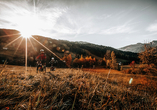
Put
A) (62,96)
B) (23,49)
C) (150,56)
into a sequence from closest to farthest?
(62,96) → (150,56) → (23,49)

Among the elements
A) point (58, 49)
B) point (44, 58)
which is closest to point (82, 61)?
point (58, 49)

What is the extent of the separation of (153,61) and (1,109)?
41.7m

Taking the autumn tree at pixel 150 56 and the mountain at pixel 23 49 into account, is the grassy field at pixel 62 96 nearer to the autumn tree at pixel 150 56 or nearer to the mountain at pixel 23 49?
the autumn tree at pixel 150 56

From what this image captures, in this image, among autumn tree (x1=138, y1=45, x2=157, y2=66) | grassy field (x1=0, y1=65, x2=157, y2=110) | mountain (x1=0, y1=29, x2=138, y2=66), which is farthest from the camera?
mountain (x1=0, y1=29, x2=138, y2=66)

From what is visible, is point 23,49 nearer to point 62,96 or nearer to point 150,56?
point 62,96

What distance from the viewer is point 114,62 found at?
176 feet

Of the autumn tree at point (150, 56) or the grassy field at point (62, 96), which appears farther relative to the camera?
the autumn tree at point (150, 56)

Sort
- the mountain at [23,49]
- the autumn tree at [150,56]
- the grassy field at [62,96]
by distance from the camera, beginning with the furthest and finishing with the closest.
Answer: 1. the mountain at [23,49]
2. the autumn tree at [150,56]
3. the grassy field at [62,96]

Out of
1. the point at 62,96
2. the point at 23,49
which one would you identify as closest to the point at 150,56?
the point at 62,96

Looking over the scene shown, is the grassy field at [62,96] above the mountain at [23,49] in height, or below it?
below

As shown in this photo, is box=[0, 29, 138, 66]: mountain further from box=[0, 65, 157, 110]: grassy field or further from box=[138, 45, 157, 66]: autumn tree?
box=[138, 45, 157, 66]: autumn tree

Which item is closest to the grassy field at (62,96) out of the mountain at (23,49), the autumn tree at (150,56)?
the autumn tree at (150,56)

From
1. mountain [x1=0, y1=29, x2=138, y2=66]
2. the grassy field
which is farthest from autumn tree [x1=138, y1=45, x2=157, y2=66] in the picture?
mountain [x1=0, y1=29, x2=138, y2=66]

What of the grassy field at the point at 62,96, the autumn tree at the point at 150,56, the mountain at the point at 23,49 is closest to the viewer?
the grassy field at the point at 62,96
